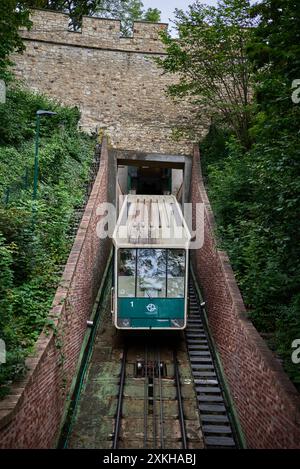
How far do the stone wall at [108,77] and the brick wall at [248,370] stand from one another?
8.47 meters

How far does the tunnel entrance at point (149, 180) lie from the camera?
969 inches

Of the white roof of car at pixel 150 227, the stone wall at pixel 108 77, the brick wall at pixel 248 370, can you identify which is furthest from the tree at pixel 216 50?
the brick wall at pixel 248 370

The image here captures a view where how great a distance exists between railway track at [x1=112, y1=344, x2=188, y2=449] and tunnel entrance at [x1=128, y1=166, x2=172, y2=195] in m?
14.7

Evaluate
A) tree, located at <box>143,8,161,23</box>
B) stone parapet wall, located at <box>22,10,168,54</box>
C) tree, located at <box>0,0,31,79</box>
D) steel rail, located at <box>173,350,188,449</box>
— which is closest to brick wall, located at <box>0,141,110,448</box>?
steel rail, located at <box>173,350,188,449</box>

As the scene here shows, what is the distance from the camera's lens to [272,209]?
661 centimetres

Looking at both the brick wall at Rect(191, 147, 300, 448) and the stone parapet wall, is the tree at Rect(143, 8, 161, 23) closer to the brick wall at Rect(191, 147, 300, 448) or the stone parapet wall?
the stone parapet wall

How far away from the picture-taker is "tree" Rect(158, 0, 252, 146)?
14133 mm

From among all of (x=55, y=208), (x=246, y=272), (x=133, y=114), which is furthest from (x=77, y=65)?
(x=246, y=272)

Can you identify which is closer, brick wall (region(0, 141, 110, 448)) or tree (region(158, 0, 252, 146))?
brick wall (region(0, 141, 110, 448))

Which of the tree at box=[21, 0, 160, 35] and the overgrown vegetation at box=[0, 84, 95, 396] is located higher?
the tree at box=[21, 0, 160, 35]

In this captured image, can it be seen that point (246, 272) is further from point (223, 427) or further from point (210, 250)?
point (223, 427)

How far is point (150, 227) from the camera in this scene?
36.4 ft

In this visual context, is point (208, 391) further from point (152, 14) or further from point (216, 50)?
point (152, 14)

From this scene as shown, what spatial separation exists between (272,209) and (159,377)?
16.7 ft
